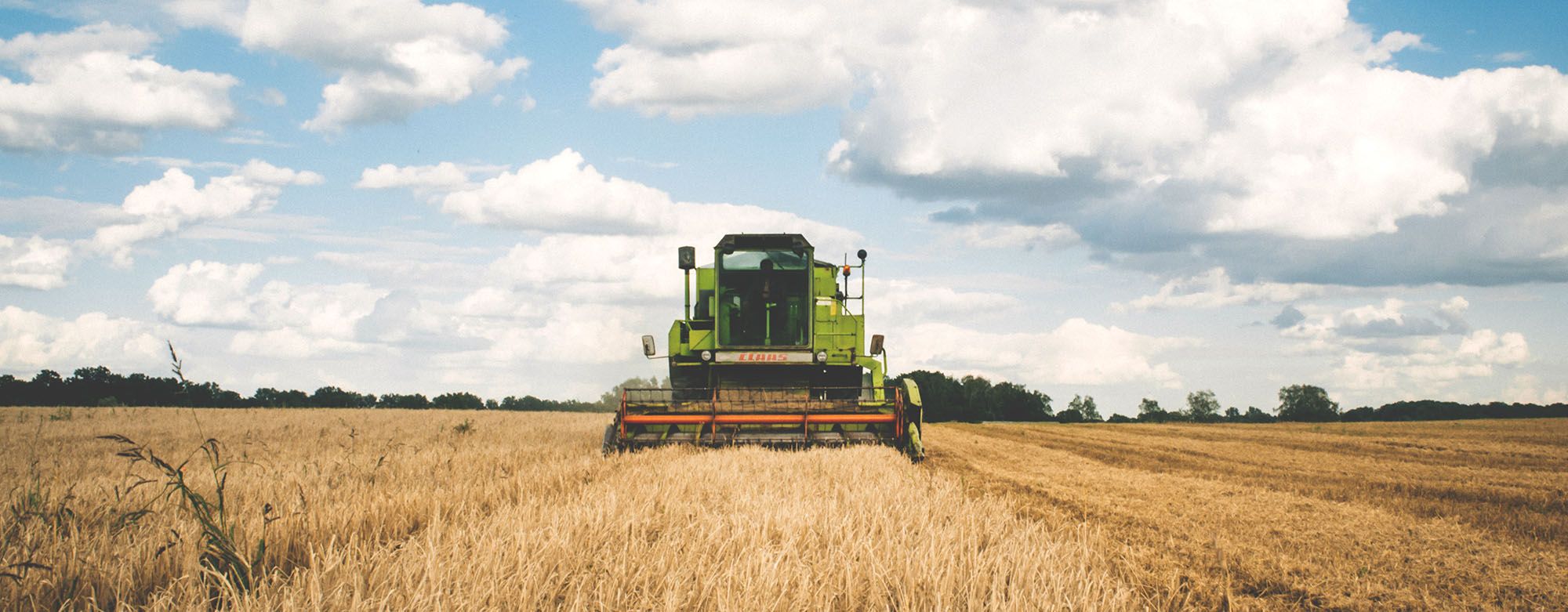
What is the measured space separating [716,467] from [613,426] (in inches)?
137

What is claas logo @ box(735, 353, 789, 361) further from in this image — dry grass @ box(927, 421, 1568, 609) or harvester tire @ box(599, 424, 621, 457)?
harvester tire @ box(599, 424, 621, 457)

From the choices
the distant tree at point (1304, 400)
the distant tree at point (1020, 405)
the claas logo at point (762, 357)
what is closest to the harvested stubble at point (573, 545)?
the claas logo at point (762, 357)

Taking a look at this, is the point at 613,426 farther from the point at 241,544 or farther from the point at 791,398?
the point at 241,544

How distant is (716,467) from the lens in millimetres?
7422

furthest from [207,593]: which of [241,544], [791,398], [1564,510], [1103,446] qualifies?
[1103,446]

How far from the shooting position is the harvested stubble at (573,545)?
10.2 feet

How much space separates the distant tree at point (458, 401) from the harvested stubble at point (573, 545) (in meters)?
43.7

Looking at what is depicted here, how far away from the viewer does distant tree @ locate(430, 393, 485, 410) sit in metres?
49.3

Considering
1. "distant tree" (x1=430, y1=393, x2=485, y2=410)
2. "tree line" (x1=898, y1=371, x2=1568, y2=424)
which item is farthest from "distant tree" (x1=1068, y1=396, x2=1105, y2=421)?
"distant tree" (x1=430, y1=393, x2=485, y2=410)

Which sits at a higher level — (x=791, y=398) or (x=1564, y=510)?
(x=791, y=398)

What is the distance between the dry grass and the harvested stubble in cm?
60

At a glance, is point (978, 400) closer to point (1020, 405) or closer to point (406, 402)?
point (1020, 405)

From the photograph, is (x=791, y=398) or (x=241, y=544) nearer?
(x=241, y=544)

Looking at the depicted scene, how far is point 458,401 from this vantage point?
50594 mm
